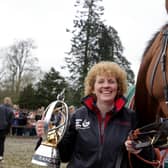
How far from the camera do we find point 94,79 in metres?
3.51

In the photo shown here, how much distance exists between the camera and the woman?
331 centimetres

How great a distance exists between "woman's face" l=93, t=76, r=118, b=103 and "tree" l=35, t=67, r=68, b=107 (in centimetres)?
3955

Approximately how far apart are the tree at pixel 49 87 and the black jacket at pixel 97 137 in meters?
39.5

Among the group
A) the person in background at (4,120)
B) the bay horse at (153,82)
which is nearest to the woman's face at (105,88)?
the bay horse at (153,82)

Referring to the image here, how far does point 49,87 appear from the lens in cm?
4388

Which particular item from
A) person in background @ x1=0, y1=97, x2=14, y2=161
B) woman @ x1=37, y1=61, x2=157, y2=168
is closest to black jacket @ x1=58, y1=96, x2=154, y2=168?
woman @ x1=37, y1=61, x2=157, y2=168

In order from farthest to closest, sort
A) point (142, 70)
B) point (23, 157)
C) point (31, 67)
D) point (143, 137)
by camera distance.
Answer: point (31, 67) → point (23, 157) → point (142, 70) → point (143, 137)

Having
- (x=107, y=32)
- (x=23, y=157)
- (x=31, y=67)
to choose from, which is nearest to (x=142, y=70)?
(x=23, y=157)

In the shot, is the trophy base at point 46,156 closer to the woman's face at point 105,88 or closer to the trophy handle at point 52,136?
the trophy handle at point 52,136

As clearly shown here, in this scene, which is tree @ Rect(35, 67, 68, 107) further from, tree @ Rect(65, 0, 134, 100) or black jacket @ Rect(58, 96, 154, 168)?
black jacket @ Rect(58, 96, 154, 168)

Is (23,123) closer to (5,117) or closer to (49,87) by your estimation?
(5,117)

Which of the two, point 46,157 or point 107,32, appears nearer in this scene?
point 46,157

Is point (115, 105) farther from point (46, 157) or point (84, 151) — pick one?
point (46, 157)

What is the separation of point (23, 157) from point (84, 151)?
11804mm
